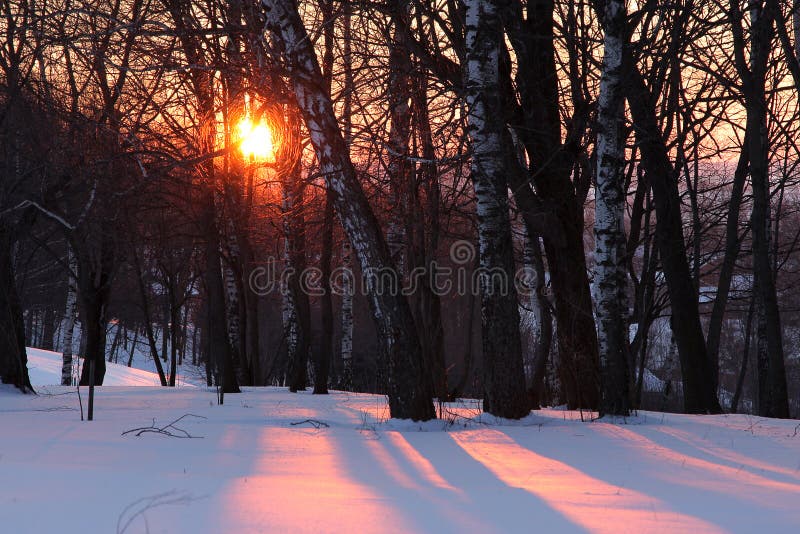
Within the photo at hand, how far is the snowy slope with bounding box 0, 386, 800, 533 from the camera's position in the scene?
10.7ft

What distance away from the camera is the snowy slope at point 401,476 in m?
3.26

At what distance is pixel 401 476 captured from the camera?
4.58 meters

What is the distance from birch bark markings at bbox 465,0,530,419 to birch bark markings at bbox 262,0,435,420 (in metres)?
0.81

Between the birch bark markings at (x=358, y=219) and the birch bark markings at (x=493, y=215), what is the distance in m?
0.81

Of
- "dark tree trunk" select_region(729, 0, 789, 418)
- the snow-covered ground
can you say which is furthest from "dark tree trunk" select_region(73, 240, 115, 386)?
"dark tree trunk" select_region(729, 0, 789, 418)

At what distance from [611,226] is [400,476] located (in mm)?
4354

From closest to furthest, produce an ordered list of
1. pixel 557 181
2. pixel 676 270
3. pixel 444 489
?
pixel 444 489 < pixel 557 181 < pixel 676 270

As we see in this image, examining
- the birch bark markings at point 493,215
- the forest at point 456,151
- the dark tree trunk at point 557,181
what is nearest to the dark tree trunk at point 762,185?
the forest at point 456,151

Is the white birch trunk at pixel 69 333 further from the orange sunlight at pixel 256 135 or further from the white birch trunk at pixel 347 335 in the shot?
the orange sunlight at pixel 256 135

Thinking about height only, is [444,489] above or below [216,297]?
below

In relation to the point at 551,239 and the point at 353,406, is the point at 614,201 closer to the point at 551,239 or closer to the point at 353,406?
the point at 551,239

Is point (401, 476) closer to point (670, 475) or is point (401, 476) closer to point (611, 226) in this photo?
point (670, 475)

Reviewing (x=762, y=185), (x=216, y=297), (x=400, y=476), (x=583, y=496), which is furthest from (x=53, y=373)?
(x=583, y=496)

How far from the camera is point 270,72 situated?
779 cm
